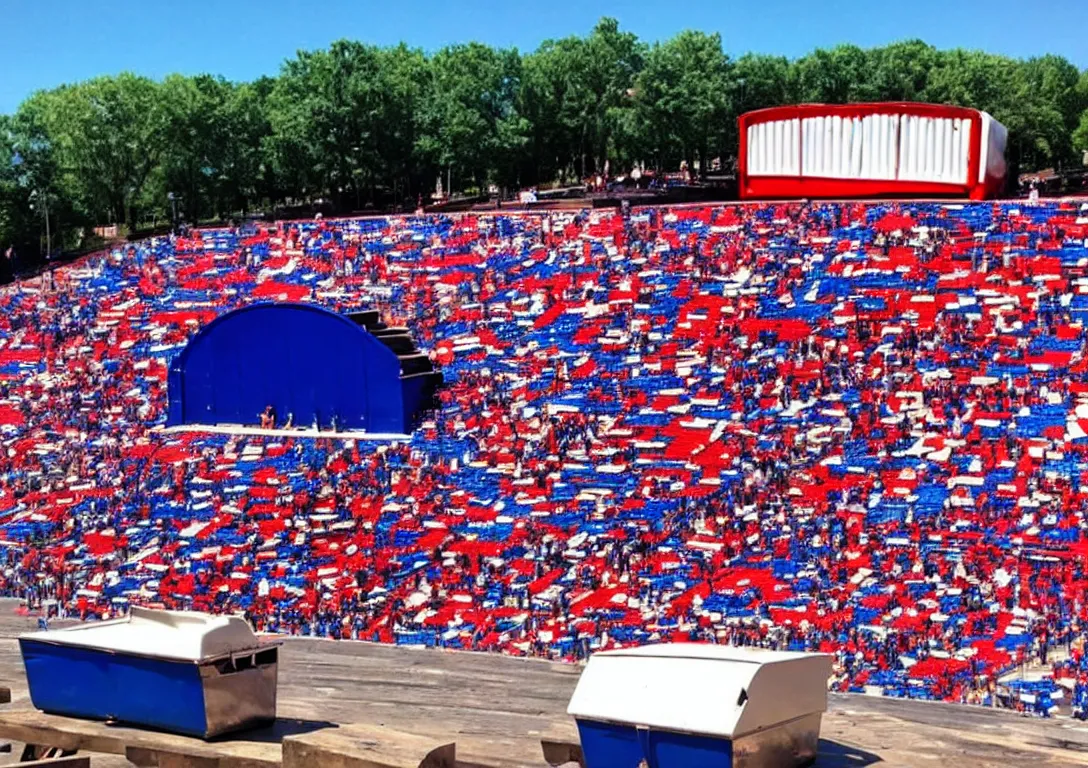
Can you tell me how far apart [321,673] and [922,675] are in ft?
27.2

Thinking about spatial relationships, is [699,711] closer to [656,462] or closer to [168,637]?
[168,637]

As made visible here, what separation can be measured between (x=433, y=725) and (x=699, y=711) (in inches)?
336

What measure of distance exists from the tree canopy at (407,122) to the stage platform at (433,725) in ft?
108

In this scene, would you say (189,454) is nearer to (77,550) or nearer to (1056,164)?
(77,550)

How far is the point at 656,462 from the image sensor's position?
2353 cm

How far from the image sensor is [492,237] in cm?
2933

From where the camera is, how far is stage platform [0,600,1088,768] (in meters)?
7.29

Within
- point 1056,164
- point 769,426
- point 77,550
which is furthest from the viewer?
point 1056,164

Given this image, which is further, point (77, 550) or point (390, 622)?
point (77, 550)

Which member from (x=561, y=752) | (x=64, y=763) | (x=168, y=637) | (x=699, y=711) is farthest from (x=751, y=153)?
(x=64, y=763)

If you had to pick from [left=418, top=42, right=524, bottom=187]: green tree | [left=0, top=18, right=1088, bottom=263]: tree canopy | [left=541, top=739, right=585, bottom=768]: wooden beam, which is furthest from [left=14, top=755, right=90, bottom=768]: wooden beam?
[left=418, top=42, right=524, bottom=187]: green tree

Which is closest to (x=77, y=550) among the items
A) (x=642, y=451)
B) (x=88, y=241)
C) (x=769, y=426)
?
(x=642, y=451)

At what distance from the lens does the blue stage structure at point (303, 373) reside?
1032 inches

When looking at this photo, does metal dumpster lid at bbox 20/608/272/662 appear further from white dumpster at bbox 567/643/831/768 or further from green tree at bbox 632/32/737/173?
green tree at bbox 632/32/737/173
